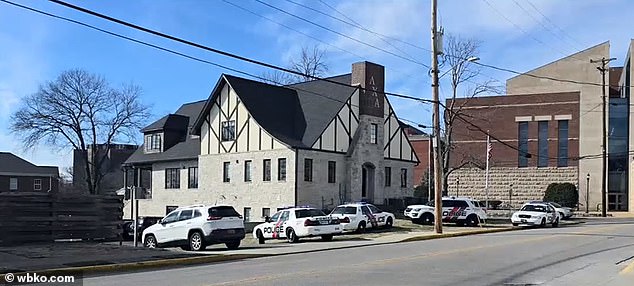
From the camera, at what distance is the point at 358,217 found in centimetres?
3406

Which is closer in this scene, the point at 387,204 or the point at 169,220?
the point at 169,220

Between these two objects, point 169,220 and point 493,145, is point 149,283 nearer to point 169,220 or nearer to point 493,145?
point 169,220

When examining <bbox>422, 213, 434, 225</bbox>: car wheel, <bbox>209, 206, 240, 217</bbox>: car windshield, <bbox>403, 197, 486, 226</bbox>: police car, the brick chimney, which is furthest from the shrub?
<bbox>209, 206, 240, 217</bbox>: car windshield

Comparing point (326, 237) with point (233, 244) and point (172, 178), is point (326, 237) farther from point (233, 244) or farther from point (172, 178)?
point (172, 178)

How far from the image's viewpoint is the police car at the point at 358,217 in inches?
1320

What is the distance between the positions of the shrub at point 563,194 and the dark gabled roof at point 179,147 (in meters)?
34.6

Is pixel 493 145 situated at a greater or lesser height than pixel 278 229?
greater

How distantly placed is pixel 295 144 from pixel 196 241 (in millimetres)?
20137

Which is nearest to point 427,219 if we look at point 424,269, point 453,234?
point 453,234

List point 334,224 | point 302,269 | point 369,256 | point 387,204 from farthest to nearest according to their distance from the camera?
1. point 387,204
2. point 334,224
3. point 369,256
4. point 302,269

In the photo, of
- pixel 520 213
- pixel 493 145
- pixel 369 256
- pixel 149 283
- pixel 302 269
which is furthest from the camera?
pixel 493 145

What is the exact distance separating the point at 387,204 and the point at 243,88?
13520mm

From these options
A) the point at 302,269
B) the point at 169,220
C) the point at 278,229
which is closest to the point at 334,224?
the point at 278,229

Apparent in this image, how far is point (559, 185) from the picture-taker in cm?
6681
